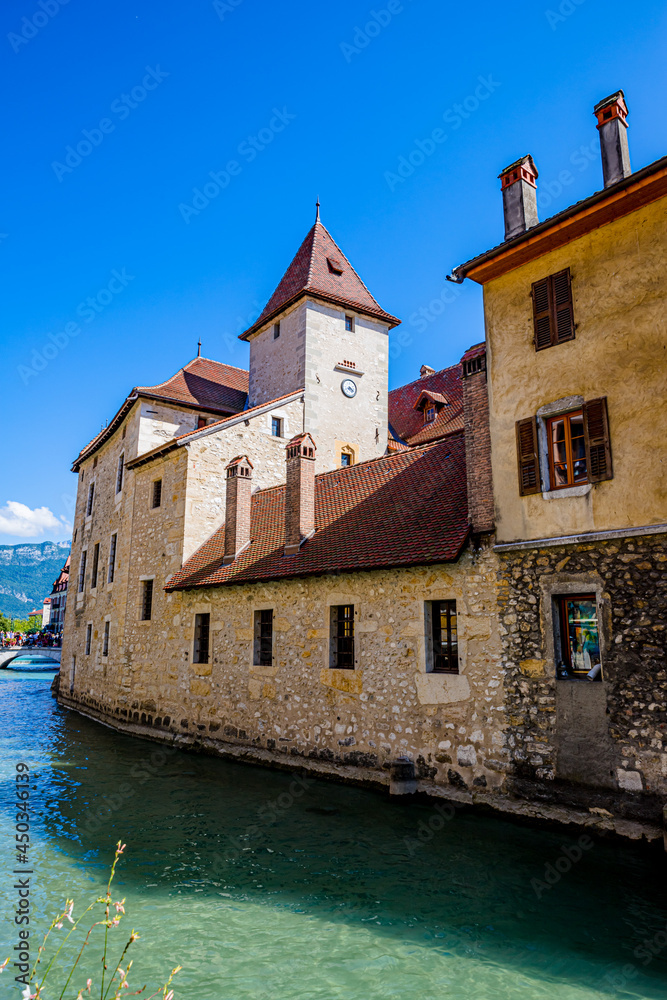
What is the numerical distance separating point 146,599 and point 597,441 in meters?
14.1

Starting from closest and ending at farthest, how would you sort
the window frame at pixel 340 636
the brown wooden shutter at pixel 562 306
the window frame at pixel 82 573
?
the brown wooden shutter at pixel 562 306 → the window frame at pixel 340 636 → the window frame at pixel 82 573

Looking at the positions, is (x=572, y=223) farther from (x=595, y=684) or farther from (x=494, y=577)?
(x=595, y=684)

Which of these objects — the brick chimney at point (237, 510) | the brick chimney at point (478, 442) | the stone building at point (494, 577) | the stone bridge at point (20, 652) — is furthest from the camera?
the stone bridge at point (20, 652)

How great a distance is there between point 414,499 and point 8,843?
8.50 meters

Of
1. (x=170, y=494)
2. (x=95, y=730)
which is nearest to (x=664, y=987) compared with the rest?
(x=170, y=494)

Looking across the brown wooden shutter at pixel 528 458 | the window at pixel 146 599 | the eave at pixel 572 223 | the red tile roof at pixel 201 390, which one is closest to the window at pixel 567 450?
the brown wooden shutter at pixel 528 458

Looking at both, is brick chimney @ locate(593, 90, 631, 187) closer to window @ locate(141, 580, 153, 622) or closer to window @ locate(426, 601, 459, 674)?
window @ locate(426, 601, 459, 674)

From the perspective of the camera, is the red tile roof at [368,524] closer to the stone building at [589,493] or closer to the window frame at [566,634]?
the stone building at [589,493]

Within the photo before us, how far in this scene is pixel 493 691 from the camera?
9336 millimetres

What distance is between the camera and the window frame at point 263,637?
13691 millimetres

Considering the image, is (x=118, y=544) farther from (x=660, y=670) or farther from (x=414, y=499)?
(x=660, y=670)

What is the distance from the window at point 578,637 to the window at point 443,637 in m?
1.76

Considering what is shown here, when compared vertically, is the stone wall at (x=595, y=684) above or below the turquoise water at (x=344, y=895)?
above

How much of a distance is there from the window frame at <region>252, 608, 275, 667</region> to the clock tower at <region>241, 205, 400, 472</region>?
697 centimetres
